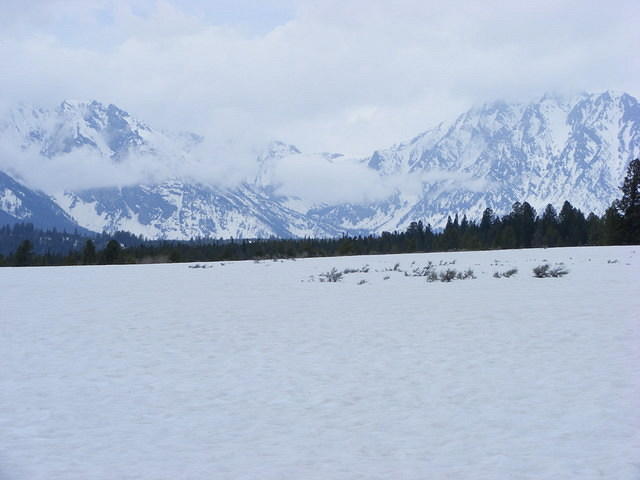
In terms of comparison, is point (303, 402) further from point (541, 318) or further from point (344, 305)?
point (344, 305)

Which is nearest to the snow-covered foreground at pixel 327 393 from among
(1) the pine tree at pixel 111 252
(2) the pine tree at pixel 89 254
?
(1) the pine tree at pixel 111 252

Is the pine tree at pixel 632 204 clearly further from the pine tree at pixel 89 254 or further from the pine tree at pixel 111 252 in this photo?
the pine tree at pixel 89 254

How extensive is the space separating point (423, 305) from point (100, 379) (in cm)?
979

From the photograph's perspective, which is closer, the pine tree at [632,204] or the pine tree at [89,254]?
the pine tree at [632,204]

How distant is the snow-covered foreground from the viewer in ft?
18.2

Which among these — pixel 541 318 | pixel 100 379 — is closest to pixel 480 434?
pixel 100 379

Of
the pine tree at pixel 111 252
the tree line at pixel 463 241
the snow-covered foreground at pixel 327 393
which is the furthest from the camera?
the pine tree at pixel 111 252

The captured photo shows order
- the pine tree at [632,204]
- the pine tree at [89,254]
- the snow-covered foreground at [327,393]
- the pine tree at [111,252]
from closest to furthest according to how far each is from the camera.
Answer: the snow-covered foreground at [327,393] < the pine tree at [632,204] < the pine tree at [111,252] < the pine tree at [89,254]

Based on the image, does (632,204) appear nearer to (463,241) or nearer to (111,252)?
(463,241)

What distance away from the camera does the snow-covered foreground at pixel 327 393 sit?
5.55 m

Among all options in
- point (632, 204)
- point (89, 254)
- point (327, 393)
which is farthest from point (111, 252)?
point (327, 393)

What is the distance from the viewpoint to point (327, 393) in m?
7.86

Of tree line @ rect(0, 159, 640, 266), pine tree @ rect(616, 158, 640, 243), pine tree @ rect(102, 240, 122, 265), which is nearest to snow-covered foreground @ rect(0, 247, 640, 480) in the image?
tree line @ rect(0, 159, 640, 266)

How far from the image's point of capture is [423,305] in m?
16.2
